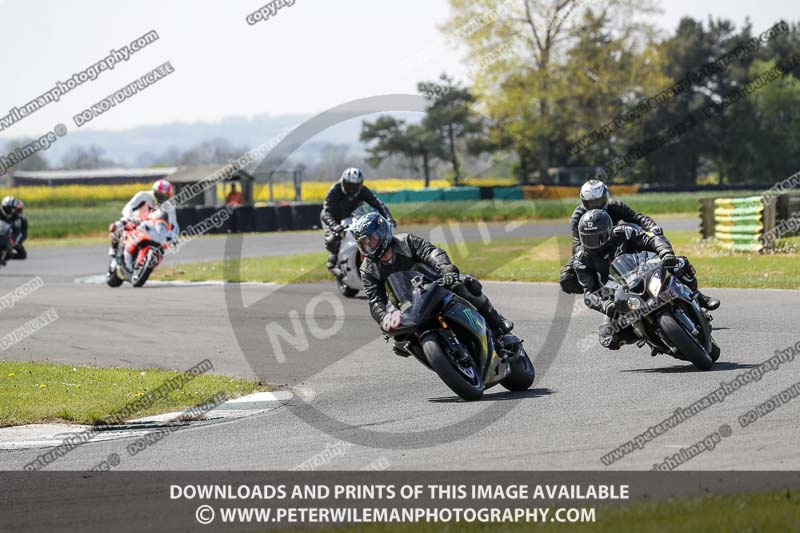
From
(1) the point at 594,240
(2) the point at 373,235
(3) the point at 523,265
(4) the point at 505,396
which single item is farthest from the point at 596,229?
(3) the point at 523,265

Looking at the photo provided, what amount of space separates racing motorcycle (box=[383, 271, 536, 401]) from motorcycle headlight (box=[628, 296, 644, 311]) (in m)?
1.64

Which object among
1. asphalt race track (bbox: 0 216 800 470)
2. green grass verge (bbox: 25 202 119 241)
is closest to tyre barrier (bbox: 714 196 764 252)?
asphalt race track (bbox: 0 216 800 470)

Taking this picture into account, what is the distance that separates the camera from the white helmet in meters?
19.0

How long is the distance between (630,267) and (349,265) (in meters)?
8.61

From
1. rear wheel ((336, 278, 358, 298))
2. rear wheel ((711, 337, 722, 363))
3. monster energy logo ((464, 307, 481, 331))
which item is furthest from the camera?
rear wheel ((336, 278, 358, 298))

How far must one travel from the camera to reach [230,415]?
10.3 m

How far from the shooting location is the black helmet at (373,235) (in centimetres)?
972

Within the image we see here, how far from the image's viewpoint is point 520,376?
1016 centimetres

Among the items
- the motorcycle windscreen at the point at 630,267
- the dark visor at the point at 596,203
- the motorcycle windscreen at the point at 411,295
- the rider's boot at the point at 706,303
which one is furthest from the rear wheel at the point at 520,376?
the dark visor at the point at 596,203

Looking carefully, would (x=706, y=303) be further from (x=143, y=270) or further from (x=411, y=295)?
(x=143, y=270)

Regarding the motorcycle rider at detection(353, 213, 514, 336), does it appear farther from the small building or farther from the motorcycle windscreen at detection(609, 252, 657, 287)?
the small building
